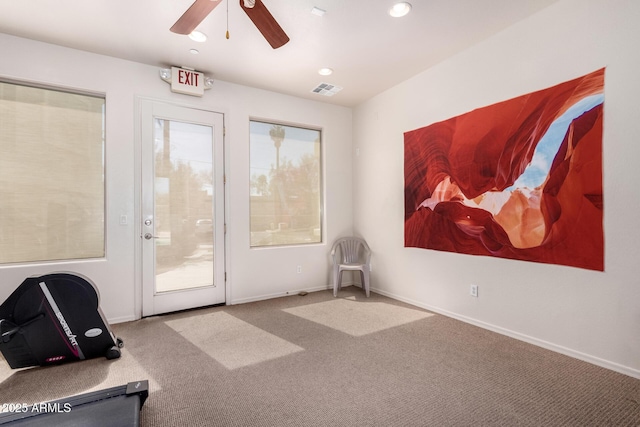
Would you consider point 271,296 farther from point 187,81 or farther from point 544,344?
point 544,344

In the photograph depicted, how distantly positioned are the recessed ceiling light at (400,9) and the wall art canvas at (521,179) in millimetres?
1235

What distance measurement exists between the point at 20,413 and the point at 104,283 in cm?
187

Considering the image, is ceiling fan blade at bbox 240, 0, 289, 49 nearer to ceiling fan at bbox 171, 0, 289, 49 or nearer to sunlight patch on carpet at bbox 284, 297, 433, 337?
ceiling fan at bbox 171, 0, 289, 49

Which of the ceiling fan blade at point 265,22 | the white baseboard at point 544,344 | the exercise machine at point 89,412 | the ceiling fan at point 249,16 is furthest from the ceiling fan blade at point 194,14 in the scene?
the white baseboard at point 544,344

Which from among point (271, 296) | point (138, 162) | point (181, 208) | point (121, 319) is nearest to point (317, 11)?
point (138, 162)

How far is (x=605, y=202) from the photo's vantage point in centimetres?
230

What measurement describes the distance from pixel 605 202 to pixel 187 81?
4.19 metres

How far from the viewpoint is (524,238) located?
2.77 m

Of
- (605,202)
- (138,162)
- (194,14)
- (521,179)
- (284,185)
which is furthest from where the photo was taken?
(284,185)

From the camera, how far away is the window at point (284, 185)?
4.32 m

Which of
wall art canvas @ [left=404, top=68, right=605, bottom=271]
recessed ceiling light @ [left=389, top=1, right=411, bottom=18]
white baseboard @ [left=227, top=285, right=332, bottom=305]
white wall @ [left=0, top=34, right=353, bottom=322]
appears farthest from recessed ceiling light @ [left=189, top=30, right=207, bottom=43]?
white baseboard @ [left=227, top=285, right=332, bottom=305]

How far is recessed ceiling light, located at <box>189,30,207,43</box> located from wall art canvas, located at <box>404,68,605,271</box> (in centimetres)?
258

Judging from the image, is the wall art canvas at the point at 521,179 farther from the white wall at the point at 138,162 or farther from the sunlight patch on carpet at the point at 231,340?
the sunlight patch on carpet at the point at 231,340

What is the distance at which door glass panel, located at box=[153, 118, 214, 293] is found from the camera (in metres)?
Result: 3.62
